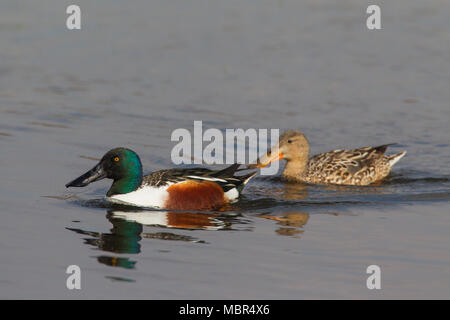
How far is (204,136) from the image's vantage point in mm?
15336

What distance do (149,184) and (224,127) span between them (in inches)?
173

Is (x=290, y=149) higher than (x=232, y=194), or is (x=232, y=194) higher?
(x=290, y=149)

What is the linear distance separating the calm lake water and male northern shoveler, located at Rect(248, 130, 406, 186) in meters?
0.31

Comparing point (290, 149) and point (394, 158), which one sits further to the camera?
point (394, 158)

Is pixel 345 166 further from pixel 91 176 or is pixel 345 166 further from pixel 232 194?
pixel 91 176

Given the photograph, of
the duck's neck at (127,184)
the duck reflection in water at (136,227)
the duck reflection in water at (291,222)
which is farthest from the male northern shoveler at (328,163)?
the duck reflection in water at (136,227)

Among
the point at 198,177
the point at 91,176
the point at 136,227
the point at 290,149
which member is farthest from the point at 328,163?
the point at 136,227

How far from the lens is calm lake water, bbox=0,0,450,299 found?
8641 mm

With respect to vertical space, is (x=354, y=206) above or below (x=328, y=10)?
below

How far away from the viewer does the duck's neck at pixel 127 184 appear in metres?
11.6

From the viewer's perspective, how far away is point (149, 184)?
11.6 metres

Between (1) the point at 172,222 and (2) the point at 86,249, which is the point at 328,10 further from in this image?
(2) the point at 86,249

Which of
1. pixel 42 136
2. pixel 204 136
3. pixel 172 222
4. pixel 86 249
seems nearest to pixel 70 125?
pixel 42 136

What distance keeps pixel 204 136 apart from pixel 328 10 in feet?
27.2
